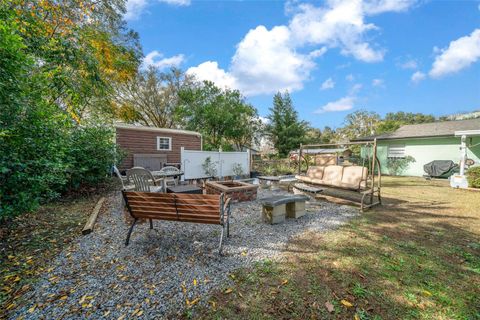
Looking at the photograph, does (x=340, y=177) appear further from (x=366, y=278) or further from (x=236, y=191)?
(x=366, y=278)

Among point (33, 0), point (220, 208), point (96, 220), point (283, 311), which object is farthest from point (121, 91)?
point (283, 311)

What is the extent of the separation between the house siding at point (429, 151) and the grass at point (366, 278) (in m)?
10.4

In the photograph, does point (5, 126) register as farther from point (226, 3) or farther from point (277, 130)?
point (277, 130)

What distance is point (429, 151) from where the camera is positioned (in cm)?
1166

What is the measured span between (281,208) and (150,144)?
10.3 m

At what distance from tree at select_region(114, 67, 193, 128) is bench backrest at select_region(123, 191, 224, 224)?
17.9 m

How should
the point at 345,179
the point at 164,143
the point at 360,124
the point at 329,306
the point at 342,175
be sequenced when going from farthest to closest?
the point at 360,124, the point at 164,143, the point at 342,175, the point at 345,179, the point at 329,306

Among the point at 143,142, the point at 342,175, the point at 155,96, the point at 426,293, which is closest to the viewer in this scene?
the point at 426,293

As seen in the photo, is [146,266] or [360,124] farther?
[360,124]

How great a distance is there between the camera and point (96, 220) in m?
3.82

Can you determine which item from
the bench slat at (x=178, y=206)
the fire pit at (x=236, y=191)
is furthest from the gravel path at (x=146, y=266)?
the fire pit at (x=236, y=191)

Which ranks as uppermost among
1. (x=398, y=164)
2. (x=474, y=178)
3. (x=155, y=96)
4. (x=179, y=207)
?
(x=155, y=96)

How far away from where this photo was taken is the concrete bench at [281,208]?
3807 mm

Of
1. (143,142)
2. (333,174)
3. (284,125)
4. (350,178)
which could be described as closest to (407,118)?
(284,125)
